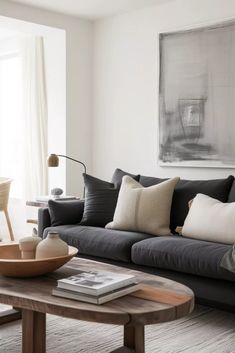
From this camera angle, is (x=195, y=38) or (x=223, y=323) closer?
(x=223, y=323)

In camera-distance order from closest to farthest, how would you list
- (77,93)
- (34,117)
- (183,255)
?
(183,255), (77,93), (34,117)

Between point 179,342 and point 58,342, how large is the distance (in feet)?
2.14

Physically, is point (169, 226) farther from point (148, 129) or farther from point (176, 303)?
point (176, 303)

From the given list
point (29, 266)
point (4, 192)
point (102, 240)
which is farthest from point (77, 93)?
point (29, 266)

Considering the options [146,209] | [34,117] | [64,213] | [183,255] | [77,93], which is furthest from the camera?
[34,117]

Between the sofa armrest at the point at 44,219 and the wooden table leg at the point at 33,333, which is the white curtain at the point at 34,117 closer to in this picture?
the sofa armrest at the point at 44,219

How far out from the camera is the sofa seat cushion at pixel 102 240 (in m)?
3.67

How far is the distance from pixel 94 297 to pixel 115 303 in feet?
0.30

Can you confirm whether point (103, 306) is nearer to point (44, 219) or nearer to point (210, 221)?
point (210, 221)

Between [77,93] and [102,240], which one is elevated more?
[77,93]

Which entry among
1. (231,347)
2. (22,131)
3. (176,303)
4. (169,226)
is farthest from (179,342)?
(22,131)

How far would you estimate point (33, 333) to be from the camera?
2.34 meters

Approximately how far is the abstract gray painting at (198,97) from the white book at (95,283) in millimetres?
2434

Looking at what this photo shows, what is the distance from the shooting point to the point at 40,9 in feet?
17.1
